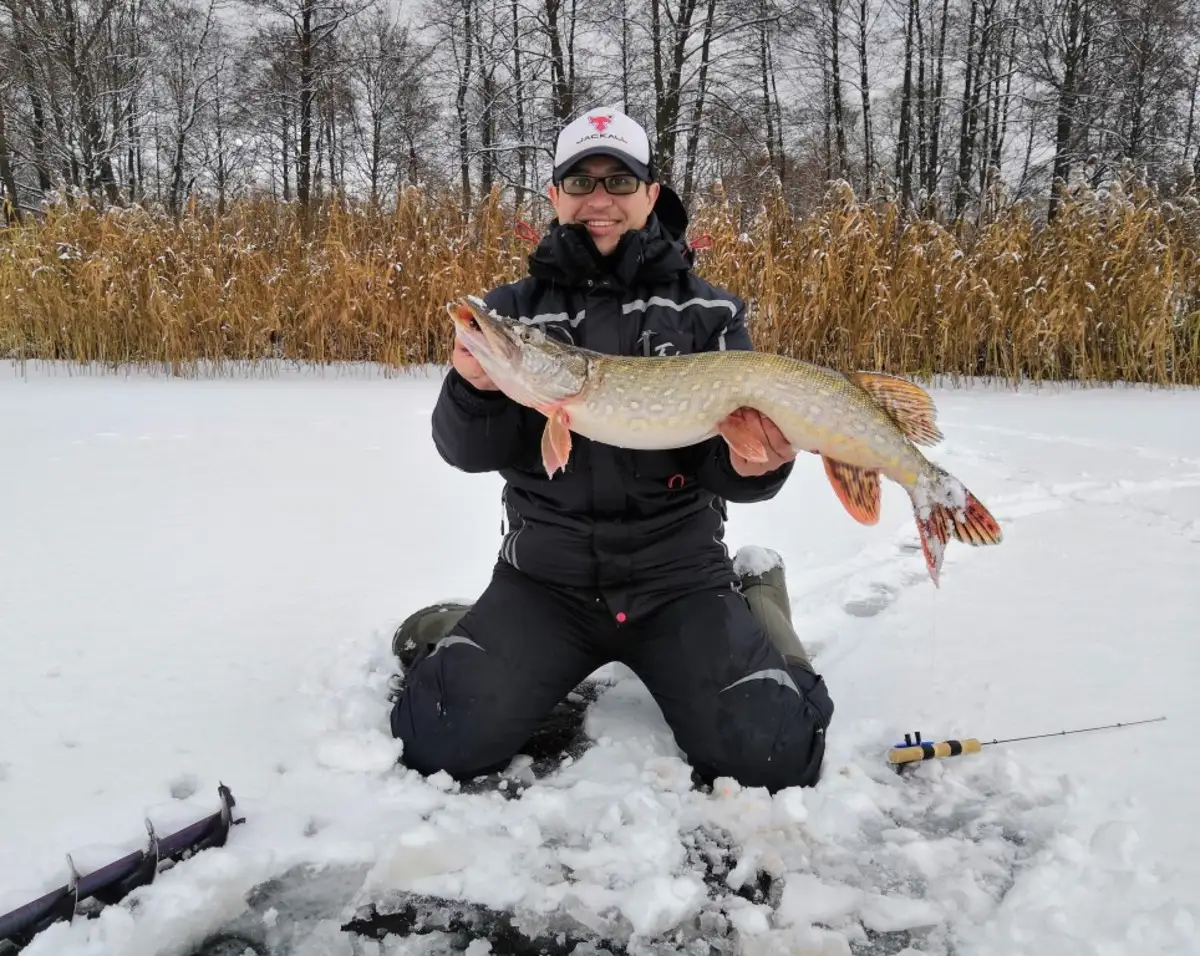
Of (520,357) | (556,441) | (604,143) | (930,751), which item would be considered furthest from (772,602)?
(604,143)

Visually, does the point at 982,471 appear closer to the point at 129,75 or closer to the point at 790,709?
the point at 790,709

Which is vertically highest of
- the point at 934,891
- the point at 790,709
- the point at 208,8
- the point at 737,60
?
the point at 208,8

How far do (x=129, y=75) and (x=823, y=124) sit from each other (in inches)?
600

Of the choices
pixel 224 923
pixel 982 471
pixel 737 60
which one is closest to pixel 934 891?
pixel 224 923

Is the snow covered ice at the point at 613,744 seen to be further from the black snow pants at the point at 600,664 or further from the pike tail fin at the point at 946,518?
the pike tail fin at the point at 946,518

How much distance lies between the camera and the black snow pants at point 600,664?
5.32 ft

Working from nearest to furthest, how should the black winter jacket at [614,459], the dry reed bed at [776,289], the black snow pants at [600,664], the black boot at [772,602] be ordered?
1. the black snow pants at [600,664]
2. the black winter jacket at [614,459]
3. the black boot at [772,602]
4. the dry reed bed at [776,289]

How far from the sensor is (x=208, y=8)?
17.9m

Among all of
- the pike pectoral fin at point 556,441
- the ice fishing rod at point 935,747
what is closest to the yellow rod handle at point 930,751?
the ice fishing rod at point 935,747

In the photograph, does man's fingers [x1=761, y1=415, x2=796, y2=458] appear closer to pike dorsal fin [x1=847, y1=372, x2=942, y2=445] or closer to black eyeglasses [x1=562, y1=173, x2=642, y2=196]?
pike dorsal fin [x1=847, y1=372, x2=942, y2=445]

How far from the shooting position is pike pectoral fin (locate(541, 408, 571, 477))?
169 centimetres

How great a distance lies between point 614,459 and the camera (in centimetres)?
187

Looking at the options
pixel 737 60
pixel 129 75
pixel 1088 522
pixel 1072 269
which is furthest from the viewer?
pixel 129 75

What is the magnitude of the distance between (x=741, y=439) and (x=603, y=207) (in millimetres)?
690
